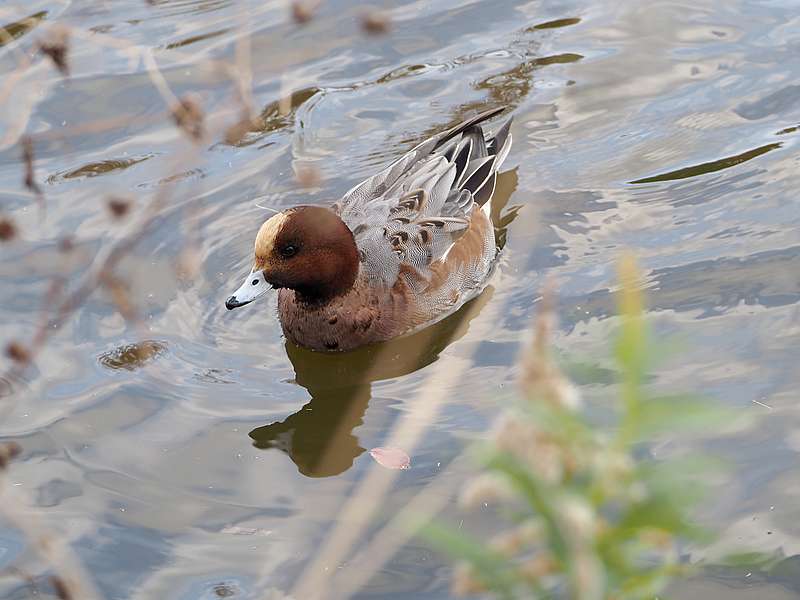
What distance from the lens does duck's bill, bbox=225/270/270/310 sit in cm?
606

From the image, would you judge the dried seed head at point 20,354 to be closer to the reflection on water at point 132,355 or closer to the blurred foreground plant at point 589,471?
the blurred foreground plant at point 589,471

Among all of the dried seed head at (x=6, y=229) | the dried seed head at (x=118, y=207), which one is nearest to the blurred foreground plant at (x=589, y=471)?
the dried seed head at (x=118, y=207)

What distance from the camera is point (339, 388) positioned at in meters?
6.26

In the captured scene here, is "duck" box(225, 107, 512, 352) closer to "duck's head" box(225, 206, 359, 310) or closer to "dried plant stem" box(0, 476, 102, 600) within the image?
"duck's head" box(225, 206, 359, 310)

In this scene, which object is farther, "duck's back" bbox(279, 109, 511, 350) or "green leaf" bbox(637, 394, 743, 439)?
"duck's back" bbox(279, 109, 511, 350)

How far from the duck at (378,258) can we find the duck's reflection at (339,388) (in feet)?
0.23

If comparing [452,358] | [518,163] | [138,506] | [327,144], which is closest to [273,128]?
[327,144]

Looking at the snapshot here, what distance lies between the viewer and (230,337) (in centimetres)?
655

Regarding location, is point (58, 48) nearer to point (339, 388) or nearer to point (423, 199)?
point (339, 388)

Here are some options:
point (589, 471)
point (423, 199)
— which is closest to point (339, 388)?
point (423, 199)

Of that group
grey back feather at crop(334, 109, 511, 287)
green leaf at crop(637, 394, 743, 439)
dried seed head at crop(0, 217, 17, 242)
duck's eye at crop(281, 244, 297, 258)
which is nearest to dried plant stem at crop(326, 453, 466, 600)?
duck's eye at crop(281, 244, 297, 258)

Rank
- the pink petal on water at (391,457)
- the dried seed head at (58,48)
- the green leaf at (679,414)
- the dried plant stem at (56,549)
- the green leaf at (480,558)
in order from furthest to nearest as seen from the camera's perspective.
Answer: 1. the pink petal on water at (391,457)
2. the dried plant stem at (56,549)
3. the dried seed head at (58,48)
4. the green leaf at (480,558)
5. the green leaf at (679,414)

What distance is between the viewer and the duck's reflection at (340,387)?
224 inches

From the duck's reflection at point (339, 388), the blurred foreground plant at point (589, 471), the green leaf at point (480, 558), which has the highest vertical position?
the blurred foreground plant at point (589, 471)
